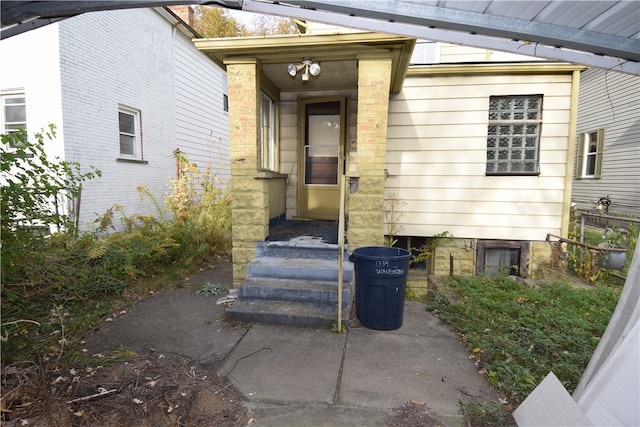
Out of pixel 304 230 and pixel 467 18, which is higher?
pixel 467 18

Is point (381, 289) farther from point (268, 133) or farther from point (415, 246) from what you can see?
point (268, 133)

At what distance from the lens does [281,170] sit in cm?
679

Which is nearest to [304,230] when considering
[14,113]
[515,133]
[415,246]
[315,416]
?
[415,246]

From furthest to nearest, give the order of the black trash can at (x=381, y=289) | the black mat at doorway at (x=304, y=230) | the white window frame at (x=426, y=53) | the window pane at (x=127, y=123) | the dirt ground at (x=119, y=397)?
1. the window pane at (x=127, y=123)
2. the white window frame at (x=426, y=53)
3. the black mat at doorway at (x=304, y=230)
4. the black trash can at (x=381, y=289)
5. the dirt ground at (x=119, y=397)

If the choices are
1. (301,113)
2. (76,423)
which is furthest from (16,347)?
(301,113)

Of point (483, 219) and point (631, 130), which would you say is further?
point (631, 130)

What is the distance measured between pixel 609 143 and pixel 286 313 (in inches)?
501

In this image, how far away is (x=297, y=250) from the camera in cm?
474

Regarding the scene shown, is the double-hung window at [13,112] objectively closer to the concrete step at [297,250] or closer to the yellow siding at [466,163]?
the concrete step at [297,250]

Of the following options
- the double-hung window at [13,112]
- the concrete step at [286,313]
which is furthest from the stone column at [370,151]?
the double-hung window at [13,112]

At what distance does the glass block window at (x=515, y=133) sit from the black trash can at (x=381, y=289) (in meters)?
3.76

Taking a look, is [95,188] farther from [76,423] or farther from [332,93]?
[76,423]

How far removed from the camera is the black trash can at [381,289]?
371cm

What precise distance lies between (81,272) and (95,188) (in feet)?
11.7
